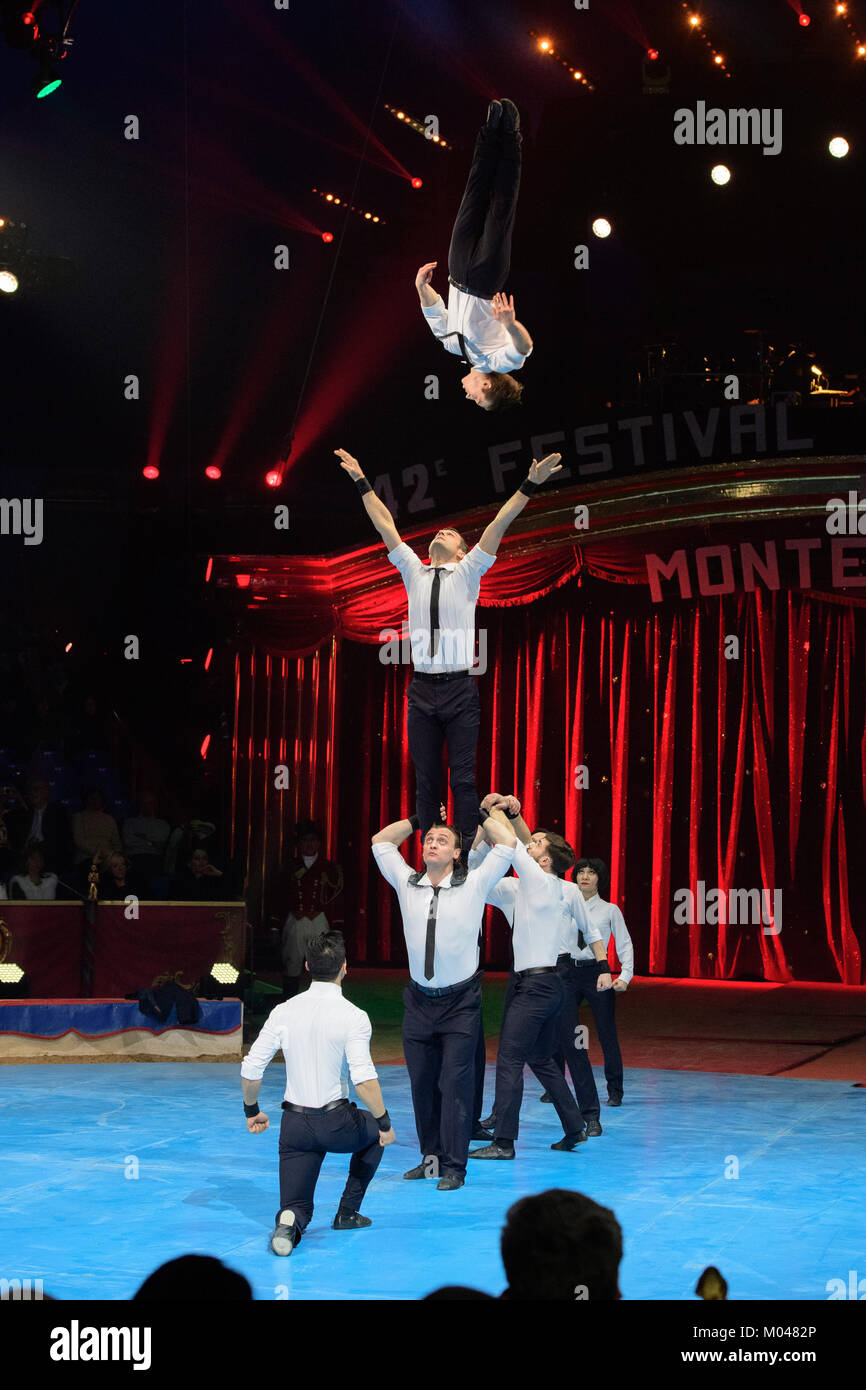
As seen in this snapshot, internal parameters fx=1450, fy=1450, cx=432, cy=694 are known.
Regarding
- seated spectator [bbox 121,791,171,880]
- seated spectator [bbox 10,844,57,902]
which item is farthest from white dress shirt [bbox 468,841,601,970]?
seated spectator [bbox 121,791,171,880]

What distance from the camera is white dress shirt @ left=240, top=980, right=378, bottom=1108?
563 cm

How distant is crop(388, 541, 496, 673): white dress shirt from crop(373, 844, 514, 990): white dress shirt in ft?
3.00

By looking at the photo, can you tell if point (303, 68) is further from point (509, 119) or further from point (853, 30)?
point (509, 119)

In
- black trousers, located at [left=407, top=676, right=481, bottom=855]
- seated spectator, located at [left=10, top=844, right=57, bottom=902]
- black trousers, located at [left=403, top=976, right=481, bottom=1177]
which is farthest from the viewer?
seated spectator, located at [left=10, top=844, right=57, bottom=902]

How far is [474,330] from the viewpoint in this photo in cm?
571

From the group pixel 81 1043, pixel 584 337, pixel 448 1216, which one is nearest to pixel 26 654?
pixel 81 1043

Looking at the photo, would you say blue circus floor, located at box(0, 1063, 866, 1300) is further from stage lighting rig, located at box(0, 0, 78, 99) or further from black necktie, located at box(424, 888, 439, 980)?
stage lighting rig, located at box(0, 0, 78, 99)

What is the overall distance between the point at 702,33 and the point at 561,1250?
14.1 metres

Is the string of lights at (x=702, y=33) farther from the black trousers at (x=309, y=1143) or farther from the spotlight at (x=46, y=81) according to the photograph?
the black trousers at (x=309, y=1143)

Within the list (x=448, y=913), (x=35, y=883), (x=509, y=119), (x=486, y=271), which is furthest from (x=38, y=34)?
(x=448, y=913)

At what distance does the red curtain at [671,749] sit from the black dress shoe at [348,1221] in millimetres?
8664

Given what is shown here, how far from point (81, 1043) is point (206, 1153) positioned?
3663mm
